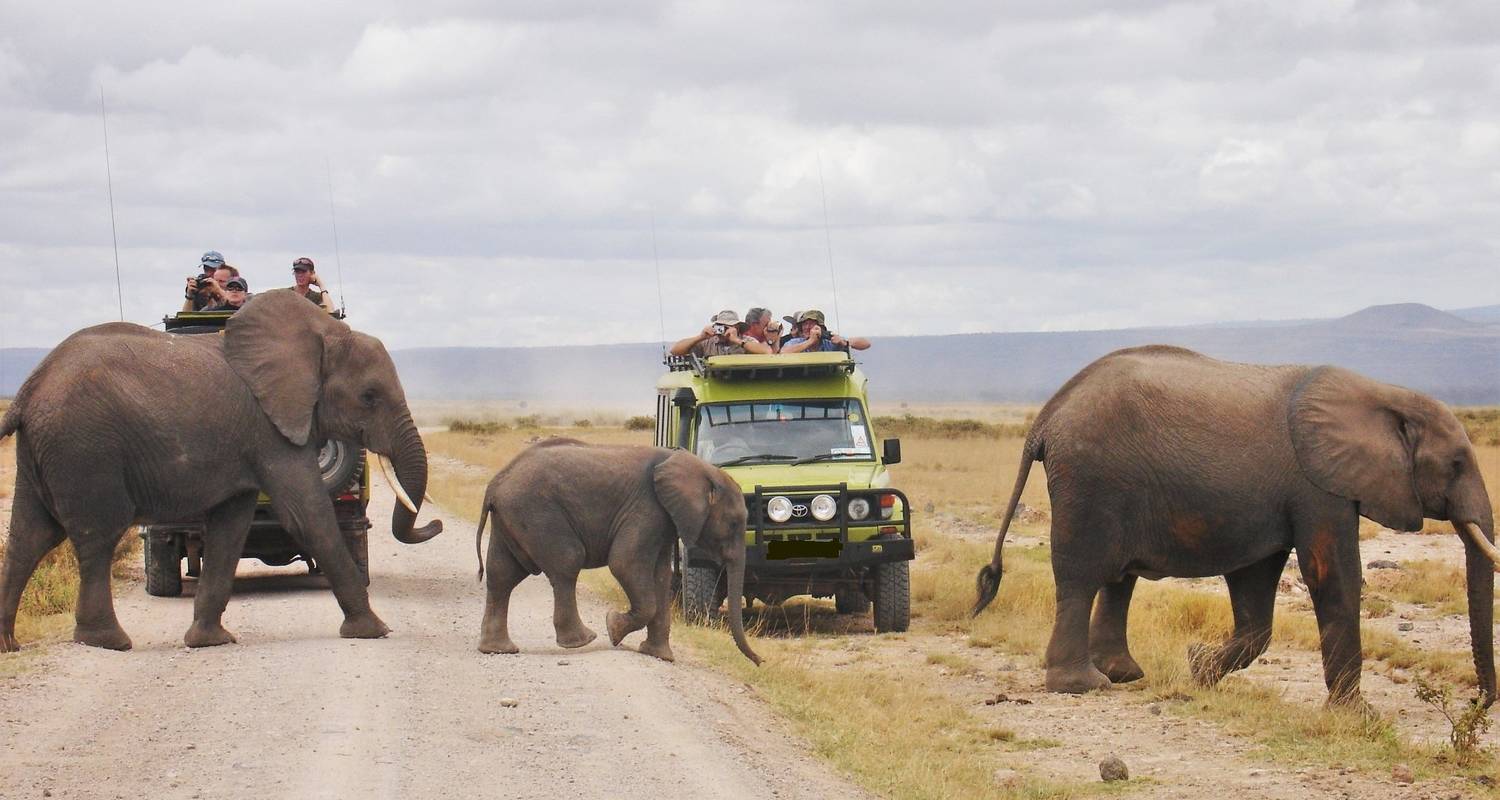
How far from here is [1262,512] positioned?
12.9 metres

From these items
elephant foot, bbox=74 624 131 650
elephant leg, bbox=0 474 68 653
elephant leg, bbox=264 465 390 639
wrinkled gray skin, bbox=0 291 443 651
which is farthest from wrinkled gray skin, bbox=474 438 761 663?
elephant leg, bbox=0 474 68 653

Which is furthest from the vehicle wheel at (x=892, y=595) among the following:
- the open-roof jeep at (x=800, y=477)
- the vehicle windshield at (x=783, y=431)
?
the vehicle windshield at (x=783, y=431)

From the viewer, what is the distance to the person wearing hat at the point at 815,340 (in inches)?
727

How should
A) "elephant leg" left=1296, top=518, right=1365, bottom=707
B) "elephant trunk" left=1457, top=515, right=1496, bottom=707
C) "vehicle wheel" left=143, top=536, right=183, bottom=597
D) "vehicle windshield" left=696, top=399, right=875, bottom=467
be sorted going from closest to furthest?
1. "elephant trunk" left=1457, top=515, right=1496, bottom=707
2. "elephant leg" left=1296, top=518, right=1365, bottom=707
3. "vehicle windshield" left=696, top=399, right=875, bottom=467
4. "vehicle wheel" left=143, top=536, right=183, bottom=597

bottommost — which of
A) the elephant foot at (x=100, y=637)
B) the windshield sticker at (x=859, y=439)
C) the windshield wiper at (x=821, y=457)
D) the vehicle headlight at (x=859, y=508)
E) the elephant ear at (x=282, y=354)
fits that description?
the elephant foot at (x=100, y=637)

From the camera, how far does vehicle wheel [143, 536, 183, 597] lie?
56.6 feet

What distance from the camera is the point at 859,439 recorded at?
17.1m

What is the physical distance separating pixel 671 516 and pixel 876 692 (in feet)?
6.49

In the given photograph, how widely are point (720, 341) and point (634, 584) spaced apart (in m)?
5.91

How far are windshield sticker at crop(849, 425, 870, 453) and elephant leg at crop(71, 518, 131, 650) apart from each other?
6650 mm

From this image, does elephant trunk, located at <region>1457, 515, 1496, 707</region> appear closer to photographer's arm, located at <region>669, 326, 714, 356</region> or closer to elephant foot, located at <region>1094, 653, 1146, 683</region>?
elephant foot, located at <region>1094, 653, 1146, 683</region>

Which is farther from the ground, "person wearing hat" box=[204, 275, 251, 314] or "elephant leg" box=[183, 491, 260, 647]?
"person wearing hat" box=[204, 275, 251, 314]

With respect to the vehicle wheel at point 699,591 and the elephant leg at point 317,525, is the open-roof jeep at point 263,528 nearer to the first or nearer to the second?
the elephant leg at point 317,525

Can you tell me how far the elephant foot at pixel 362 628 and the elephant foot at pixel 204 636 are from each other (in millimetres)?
840
